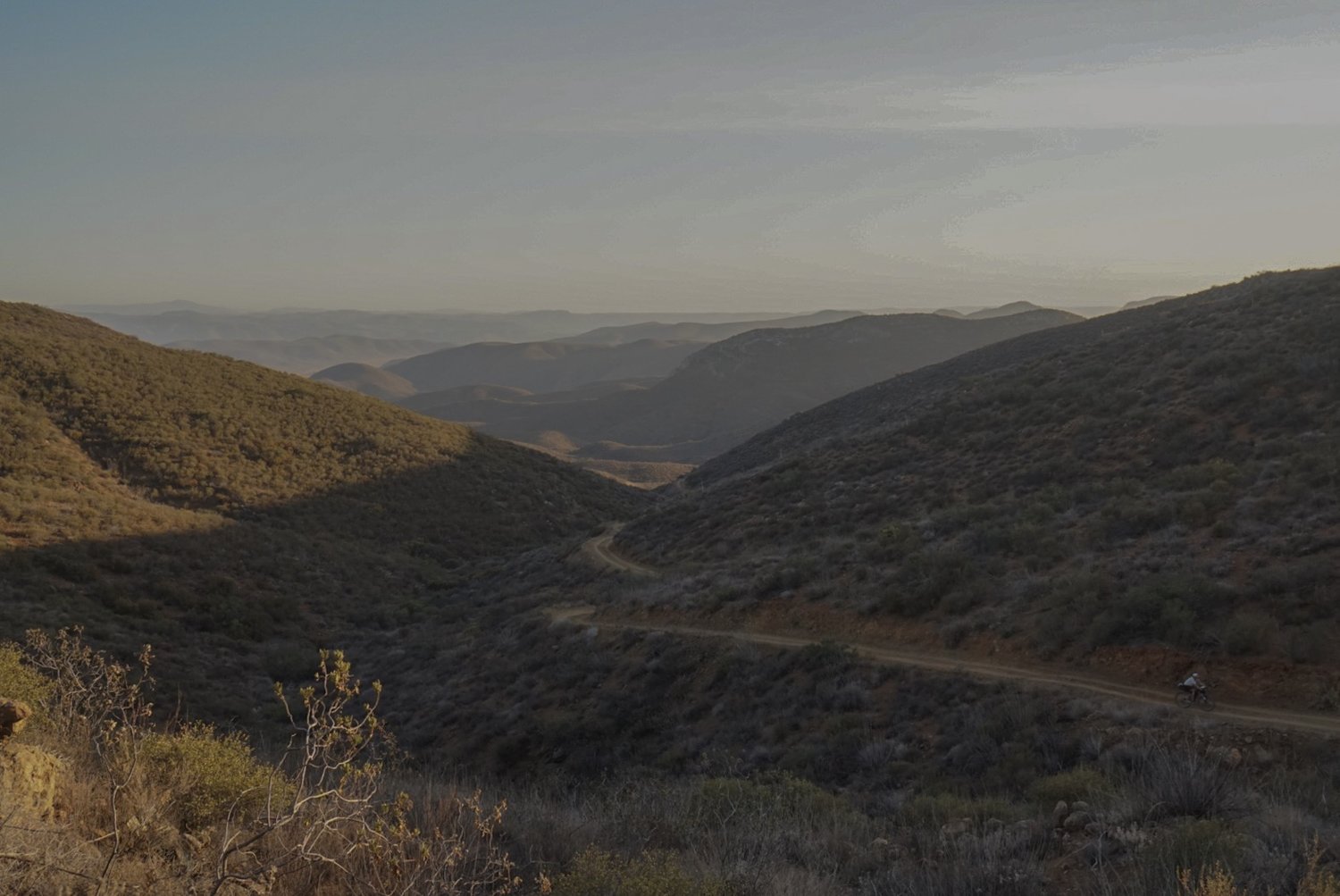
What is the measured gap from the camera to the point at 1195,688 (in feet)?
29.0

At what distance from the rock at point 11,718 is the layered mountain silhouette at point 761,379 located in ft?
367

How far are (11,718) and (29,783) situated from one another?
909 millimetres

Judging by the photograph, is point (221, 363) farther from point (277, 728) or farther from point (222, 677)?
point (277, 728)

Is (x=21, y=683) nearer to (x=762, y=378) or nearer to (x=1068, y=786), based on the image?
(x=1068, y=786)

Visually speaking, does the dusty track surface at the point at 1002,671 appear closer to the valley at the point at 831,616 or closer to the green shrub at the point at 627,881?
the valley at the point at 831,616

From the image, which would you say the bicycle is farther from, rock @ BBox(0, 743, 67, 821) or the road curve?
rock @ BBox(0, 743, 67, 821)

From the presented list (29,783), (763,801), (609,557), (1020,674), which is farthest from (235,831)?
(609,557)

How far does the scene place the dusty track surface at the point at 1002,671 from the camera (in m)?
8.03

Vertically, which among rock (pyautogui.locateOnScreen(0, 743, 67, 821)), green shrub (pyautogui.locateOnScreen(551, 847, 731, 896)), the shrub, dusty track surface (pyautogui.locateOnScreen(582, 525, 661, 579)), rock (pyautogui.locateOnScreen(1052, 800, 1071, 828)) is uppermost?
rock (pyautogui.locateOnScreen(0, 743, 67, 821))

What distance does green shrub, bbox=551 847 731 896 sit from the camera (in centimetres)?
381

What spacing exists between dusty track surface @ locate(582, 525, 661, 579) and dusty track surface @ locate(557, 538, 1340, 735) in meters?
4.45

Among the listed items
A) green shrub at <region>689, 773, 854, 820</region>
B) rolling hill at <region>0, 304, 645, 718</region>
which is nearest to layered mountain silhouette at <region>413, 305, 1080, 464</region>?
rolling hill at <region>0, 304, 645, 718</region>

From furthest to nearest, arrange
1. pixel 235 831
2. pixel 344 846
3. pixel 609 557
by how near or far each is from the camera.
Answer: pixel 609 557
pixel 344 846
pixel 235 831

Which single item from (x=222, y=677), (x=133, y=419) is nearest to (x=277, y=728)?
(x=222, y=677)
